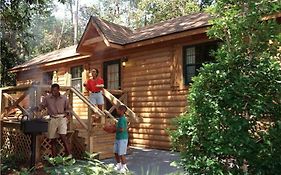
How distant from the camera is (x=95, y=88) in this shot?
9945mm

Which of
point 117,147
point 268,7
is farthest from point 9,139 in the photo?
point 268,7

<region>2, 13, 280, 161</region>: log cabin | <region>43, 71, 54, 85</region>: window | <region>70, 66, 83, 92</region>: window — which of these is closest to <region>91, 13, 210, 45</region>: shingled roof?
<region>2, 13, 280, 161</region>: log cabin

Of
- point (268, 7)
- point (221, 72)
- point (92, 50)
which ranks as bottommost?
point (221, 72)

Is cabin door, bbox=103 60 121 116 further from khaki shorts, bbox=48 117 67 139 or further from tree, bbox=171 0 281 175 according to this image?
tree, bbox=171 0 281 175

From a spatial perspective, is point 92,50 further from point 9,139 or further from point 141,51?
point 9,139

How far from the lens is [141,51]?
35.9ft

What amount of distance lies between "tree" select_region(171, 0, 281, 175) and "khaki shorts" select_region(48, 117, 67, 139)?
11.7 ft

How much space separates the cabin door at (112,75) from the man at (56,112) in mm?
4423

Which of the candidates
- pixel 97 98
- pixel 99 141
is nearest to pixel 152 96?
pixel 97 98

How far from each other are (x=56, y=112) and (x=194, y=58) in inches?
163

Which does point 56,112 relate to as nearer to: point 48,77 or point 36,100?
point 36,100

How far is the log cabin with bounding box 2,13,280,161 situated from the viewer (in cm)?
933

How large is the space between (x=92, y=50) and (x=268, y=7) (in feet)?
29.5

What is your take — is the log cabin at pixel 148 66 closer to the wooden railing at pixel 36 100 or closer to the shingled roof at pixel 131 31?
the shingled roof at pixel 131 31
